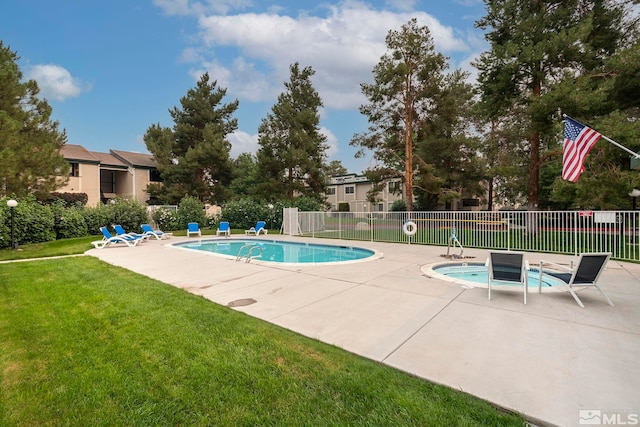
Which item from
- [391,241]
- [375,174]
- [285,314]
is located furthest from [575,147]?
[375,174]

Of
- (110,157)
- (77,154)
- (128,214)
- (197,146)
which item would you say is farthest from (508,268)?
(110,157)

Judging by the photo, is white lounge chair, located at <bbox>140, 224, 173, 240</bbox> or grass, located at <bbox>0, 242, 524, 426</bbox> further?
white lounge chair, located at <bbox>140, 224, 173, 240</bbox>

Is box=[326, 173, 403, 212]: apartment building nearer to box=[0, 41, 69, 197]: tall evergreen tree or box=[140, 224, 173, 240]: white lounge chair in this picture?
box=[140, 224, 173, 240]: white lounge chair

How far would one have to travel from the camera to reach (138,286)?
244 inches

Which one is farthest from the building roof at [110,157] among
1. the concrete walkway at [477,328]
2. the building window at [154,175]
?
the concrete walkway at [477,328]

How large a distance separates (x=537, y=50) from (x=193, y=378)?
1734 cm

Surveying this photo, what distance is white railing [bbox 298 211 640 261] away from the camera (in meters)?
9.70

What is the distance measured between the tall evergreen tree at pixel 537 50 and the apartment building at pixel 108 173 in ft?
98.4

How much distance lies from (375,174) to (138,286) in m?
19.5

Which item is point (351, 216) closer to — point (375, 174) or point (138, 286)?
point (375, 174)

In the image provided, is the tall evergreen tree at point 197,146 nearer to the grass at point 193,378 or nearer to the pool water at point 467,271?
the pool water at point 467,271

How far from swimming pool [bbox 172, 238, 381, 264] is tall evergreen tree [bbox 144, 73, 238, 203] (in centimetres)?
1195

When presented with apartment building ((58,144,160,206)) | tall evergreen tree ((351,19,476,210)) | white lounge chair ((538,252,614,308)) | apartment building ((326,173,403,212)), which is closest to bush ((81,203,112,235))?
apartment building ((58,144,160,206))

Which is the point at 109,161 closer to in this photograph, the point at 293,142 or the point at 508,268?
the point at 293,142
